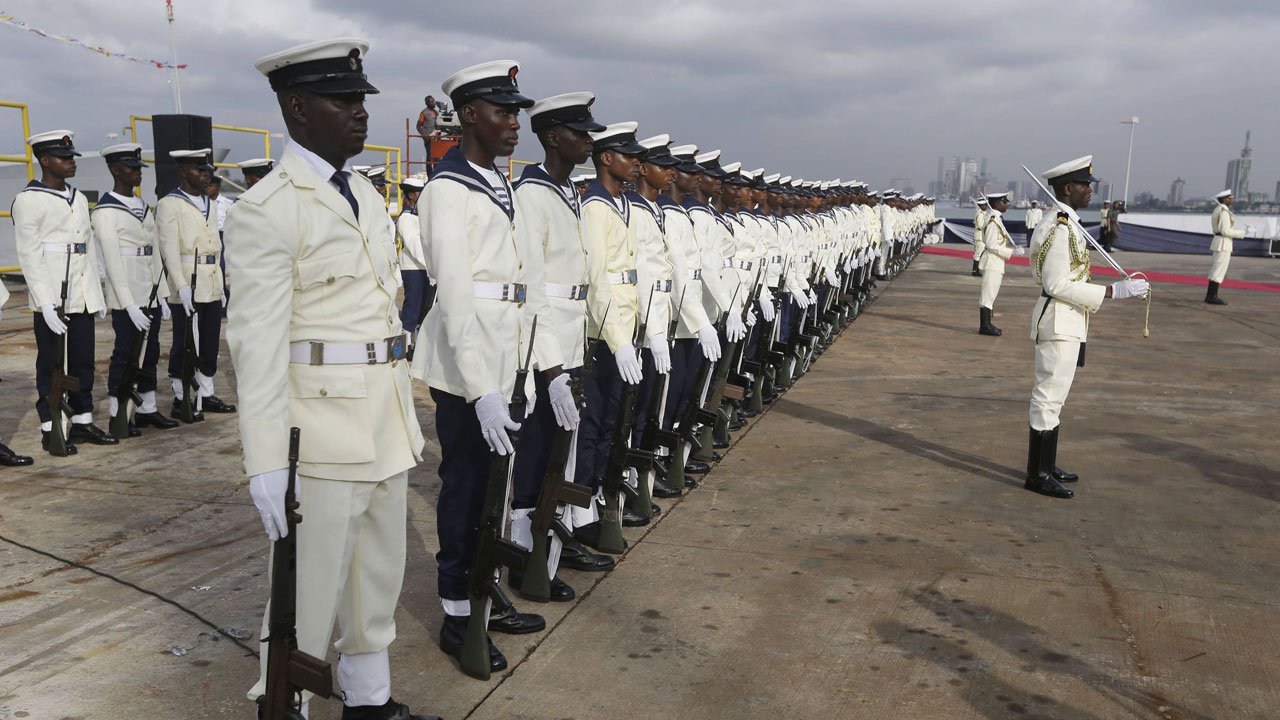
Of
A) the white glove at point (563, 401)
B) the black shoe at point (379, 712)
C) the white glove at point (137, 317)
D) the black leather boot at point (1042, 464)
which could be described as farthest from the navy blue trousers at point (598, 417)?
the white glove at point (137, 317)

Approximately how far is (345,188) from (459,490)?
1264mm

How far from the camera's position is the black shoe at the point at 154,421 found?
Answer: 716 centimetres

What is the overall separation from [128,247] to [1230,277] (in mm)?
22963

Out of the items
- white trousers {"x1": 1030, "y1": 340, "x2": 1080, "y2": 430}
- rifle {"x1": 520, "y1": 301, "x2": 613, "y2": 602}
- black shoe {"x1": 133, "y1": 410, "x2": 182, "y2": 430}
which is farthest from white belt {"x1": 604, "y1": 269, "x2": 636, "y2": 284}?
black shoe {"x1": 133, "y1": 410, "x2": 182, "y2": 430}

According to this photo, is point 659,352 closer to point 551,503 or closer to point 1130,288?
point 551,503

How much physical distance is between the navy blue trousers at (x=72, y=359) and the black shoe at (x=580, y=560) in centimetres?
399

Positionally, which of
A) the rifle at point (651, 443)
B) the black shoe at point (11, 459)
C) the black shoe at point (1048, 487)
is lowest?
the black shoe at point (11, 459)

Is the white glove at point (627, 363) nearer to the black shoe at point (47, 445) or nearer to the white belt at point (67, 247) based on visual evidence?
the black shoe at point (47, 445)

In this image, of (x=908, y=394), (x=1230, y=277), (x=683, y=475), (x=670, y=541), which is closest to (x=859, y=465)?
(x=683, y=475)

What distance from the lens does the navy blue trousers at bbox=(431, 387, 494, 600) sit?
3.49 metres

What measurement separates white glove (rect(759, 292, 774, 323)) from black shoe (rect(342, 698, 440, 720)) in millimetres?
5319

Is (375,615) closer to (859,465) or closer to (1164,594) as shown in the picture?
(1164,594)

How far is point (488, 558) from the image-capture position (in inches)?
132

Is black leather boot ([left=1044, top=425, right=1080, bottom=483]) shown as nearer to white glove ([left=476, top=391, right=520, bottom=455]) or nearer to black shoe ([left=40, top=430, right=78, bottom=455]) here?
white glove ([left=476, top=391, right=520, bottom=455])
